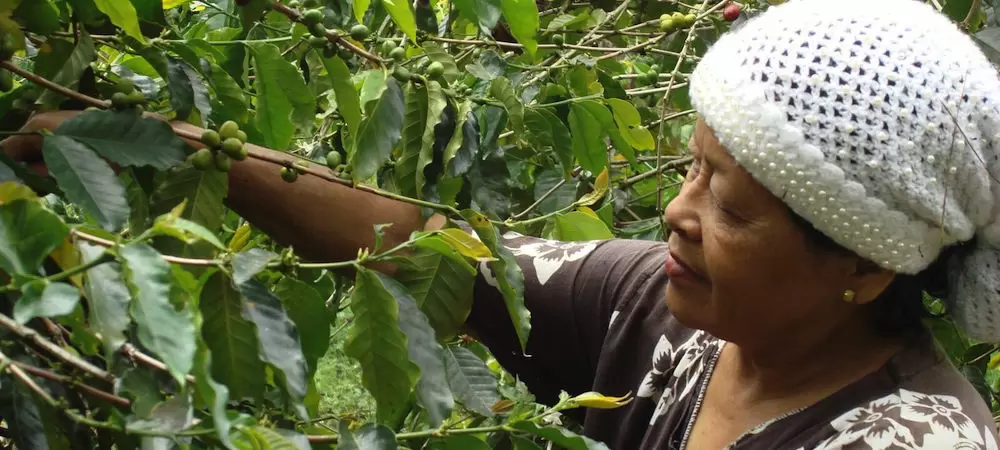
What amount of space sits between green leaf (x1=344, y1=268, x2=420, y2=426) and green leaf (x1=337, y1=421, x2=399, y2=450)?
7 cm

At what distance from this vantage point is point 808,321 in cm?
125

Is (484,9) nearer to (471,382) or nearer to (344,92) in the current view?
(344,92)

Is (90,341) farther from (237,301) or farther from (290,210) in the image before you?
(290,210)

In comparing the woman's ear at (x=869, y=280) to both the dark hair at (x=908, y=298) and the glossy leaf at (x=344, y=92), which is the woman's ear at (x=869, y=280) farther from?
the glossy leaf at (x=344, y=92)

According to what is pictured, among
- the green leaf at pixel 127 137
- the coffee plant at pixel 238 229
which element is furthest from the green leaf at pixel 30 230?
the green leaf at pixel 127 137

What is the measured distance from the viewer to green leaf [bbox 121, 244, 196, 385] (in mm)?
646

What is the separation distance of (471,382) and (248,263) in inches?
18.0

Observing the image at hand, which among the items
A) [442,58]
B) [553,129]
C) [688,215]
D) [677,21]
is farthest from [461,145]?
[677,21]

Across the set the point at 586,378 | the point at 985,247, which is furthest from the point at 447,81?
the point at 985,247

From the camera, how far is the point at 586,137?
1.70 metres

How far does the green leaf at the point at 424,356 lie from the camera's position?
1008mm

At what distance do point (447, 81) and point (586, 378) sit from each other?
0.53m

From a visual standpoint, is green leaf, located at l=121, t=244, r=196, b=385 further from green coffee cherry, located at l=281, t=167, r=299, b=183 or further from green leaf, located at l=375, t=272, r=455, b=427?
green coffee cherry, located at l=281, t=167, r=299, b=183

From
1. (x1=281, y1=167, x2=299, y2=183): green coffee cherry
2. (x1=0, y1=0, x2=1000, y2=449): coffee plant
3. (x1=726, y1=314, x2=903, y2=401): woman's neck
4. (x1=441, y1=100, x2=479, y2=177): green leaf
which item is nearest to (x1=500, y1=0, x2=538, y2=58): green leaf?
(x1=0, y1=0, x2=1000, y2=449): coffee plant
